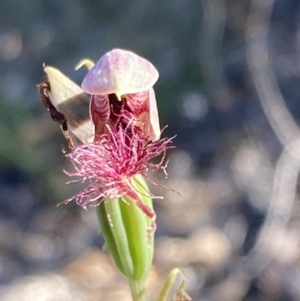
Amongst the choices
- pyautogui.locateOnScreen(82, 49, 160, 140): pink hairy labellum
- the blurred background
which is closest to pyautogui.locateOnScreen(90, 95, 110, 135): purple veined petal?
pyautogui.locateOnScreen(82, 49, 160, 140): pink hairy labellum

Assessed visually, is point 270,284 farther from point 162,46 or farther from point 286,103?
point 162,46

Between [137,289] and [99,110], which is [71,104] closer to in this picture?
[99,110]

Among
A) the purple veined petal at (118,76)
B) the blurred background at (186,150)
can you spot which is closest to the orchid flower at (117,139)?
the purple veined petal at (118,76)

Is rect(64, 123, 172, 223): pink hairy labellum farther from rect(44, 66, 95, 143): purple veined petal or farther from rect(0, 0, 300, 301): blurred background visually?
rect(0, 0, 300, 301): blurred background

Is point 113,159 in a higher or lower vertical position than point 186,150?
higher

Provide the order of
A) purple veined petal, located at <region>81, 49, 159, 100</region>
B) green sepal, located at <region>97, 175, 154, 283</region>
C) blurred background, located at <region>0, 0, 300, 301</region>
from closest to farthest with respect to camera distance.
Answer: purple veined petal, located at <region>81, 49, 159, 100</region> < green sepal, located at <region>97, 175, 154, 283</region> < blurred background, located at <region>0, 0, 300, 301</region>

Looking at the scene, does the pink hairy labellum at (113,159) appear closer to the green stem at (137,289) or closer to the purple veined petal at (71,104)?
the purple veined petal at (71,104)

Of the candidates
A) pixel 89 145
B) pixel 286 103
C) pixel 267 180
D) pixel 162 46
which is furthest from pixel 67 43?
pixel 89 145

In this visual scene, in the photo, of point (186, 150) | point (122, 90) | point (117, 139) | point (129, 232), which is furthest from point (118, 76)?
point (186, 150)

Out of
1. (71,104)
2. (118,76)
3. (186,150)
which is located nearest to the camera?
(118,76)
